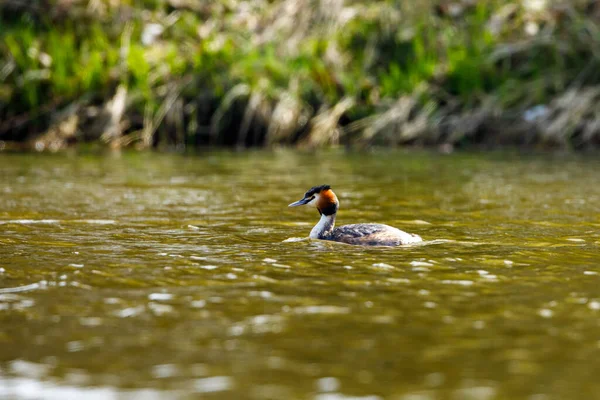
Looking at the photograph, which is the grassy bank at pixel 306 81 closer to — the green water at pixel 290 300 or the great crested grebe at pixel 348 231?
the green water at pixel 290 300

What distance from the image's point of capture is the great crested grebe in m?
7.53

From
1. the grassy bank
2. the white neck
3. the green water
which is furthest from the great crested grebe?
the grassy bank

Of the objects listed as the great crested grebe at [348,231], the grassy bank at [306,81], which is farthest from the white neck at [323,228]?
the grassy bank at [306,81]

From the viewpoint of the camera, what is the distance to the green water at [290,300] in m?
4.05

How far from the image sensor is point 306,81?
1892 centimetres

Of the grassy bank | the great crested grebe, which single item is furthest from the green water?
the grassy bank

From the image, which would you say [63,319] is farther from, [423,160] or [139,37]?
[139,37]

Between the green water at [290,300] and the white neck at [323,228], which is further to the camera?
the white neck at [323,228]

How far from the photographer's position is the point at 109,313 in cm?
511

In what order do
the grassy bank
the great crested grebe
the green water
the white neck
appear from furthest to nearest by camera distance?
the grassy bank → the white neck → the great crested grebe → the green water

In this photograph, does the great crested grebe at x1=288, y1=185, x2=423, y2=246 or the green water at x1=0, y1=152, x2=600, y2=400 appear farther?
the great crested grebe at x1=288, y1=185, x2=423, y2=246

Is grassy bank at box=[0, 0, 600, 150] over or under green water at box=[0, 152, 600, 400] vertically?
over

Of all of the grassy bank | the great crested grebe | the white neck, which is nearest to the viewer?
the great crested grebe

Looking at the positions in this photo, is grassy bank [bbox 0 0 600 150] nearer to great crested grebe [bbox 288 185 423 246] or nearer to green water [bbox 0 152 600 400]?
green water [bbox 0 152 600 400]
